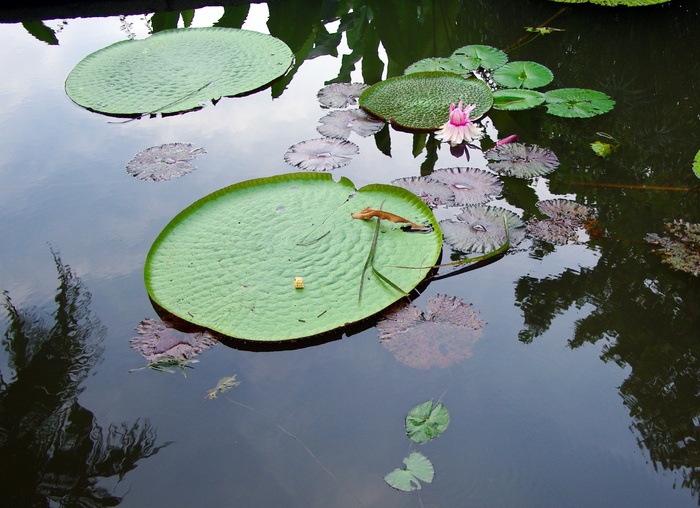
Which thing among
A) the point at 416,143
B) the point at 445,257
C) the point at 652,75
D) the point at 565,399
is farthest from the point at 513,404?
the point at 652,75

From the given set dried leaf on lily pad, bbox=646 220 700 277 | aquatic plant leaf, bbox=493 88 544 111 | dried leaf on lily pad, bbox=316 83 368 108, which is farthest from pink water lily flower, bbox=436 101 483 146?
dried leaf on lily pad, bbox=646 220 700 277

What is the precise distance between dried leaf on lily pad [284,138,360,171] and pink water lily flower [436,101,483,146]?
389mm

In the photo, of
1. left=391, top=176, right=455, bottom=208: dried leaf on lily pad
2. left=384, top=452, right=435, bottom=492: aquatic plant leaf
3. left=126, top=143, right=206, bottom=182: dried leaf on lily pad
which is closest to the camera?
left=384, top=452, right=435, bottom=492: aquatic plant leaf

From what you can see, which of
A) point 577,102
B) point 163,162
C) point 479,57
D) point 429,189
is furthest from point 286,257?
point 479,57

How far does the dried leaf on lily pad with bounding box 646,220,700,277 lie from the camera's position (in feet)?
6.54

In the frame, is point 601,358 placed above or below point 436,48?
below

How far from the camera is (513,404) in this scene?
1620mm

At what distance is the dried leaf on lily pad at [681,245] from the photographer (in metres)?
1.99

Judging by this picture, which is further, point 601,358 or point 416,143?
point 416,143

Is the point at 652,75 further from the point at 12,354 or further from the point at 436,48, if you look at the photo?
the point at 12,354

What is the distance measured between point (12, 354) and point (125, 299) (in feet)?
1.16

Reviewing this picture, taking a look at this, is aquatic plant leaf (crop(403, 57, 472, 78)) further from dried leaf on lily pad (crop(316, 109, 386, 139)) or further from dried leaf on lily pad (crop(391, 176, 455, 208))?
dried leaf on lily pad (crop(391, 176, 455, 208))

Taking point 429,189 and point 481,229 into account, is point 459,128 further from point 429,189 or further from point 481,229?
point 481,229

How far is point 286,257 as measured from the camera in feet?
6.61
